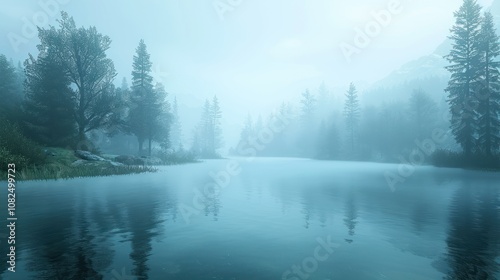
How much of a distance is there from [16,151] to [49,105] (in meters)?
9.64

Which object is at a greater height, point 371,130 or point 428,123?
point 428,123

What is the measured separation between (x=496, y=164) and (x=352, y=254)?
34.2 m

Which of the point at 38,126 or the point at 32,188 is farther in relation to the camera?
the point at 38,126

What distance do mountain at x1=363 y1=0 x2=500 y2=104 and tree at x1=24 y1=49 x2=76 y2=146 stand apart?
72782 mm

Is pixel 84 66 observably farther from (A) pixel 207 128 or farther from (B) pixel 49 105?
(A) pixel 207 128

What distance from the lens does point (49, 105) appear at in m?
28.1

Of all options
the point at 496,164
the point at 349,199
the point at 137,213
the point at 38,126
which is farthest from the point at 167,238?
the point at 496,164

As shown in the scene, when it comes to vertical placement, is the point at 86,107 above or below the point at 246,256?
above

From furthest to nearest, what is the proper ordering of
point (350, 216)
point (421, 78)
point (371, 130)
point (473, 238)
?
point (421, 78), point (371, 130), point (350, 216), point (473, 238)

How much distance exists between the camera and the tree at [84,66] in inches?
1264

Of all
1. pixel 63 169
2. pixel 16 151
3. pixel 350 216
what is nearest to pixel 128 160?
pixel 63 169

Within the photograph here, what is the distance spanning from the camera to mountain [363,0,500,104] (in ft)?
341

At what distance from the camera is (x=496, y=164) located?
30.1m

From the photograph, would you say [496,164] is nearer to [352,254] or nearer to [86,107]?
[352,254]
